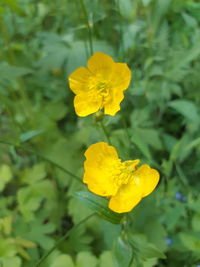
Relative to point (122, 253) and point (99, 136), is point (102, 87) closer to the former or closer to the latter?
point (99, 136)

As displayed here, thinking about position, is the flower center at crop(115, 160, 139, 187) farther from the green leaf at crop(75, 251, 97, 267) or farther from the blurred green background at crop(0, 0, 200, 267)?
the green leaf at crop(75, 251, 97, 267)

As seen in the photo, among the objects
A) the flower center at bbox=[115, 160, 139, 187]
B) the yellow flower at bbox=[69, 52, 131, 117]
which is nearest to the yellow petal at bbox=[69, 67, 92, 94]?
the yellow flower at bbox=[69, 52, 131, 117]

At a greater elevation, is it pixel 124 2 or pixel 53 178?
pixel 124 2

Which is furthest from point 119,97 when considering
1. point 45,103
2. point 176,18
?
point 176,18

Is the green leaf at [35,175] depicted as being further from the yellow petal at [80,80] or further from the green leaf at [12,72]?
the yellow petal at [80,80]

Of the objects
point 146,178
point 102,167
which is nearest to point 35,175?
point 102,167

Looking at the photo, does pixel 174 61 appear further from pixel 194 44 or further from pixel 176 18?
pixel 176 18
